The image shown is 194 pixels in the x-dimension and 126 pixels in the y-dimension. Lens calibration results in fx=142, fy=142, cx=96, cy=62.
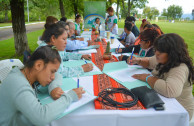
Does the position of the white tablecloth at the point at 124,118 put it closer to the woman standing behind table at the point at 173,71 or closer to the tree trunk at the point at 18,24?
the woman standing behind table at the point at 173,71

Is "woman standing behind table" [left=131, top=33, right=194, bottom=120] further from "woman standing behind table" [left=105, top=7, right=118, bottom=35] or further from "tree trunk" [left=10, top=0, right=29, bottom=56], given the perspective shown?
"tree trunk" [left=10, top=0, right=29, bottom=56]

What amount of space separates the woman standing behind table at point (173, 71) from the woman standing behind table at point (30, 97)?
68 centimetres

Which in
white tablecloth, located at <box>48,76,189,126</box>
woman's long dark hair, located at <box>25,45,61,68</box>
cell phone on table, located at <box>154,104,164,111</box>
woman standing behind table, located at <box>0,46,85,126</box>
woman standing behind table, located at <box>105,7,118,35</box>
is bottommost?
white tablecloth, located at <box>48,76,189,126</box>

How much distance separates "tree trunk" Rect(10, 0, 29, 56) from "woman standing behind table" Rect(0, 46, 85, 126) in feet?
14.4

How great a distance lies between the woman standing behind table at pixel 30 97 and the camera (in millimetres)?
873

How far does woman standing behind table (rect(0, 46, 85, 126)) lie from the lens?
87cm

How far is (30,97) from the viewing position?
2.90 feet

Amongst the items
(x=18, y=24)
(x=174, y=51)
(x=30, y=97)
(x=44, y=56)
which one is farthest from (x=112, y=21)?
(x=30, y=97)

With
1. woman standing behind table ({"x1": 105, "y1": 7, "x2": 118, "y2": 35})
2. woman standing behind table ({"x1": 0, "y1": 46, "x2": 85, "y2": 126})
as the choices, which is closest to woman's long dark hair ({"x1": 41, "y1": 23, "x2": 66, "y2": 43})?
woman standing behind table ({"x1": 0, "y1": 46, "x2": 85, "y2": 126})

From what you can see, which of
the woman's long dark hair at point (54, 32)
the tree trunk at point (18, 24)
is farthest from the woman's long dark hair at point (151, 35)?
the tree trunk at point (18, 24)

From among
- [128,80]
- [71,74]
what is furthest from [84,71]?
[128,80]

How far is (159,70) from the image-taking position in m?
1.42

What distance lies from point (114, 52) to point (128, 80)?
1283 millimetres

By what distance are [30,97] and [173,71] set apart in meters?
1.15
